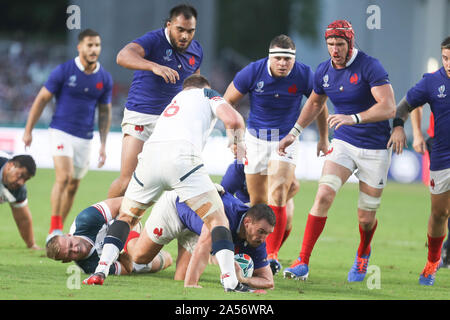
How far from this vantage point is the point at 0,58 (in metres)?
31.8

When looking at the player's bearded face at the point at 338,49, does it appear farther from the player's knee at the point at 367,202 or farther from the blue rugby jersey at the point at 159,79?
the blue rugby jersey at the point at 159,79

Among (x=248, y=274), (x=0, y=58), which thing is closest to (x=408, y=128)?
(x=0, y=58)

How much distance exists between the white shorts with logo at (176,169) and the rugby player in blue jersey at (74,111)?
14.1 ft

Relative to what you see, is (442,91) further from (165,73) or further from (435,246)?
(165,73)

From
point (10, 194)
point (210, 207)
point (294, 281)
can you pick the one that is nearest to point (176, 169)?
point (210, 207)

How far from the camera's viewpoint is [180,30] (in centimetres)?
844

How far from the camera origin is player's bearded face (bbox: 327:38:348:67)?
25.5 ft

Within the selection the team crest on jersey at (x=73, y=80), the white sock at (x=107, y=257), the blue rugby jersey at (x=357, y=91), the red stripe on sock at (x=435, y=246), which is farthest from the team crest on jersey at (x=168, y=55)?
the red stripe on sock at (x=435, y=246)

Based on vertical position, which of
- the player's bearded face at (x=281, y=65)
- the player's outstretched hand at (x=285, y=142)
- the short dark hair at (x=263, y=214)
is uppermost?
the player's bearded face at (x=281, y=65)

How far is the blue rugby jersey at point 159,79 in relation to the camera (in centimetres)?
869

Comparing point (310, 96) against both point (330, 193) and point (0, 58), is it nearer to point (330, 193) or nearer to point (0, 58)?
point (330, 193)

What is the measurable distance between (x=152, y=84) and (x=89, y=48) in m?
2.26

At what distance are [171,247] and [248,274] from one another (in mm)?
3583

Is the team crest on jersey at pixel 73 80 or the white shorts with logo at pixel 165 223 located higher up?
the team crest on jersey at pixel 73 80
